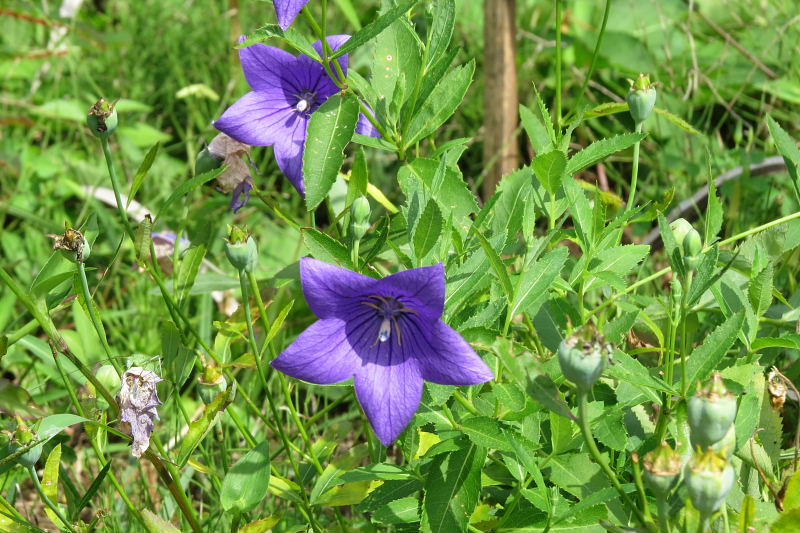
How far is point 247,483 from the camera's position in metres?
1.29

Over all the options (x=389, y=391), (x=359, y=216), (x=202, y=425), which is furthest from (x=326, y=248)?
(x=202, y=425)

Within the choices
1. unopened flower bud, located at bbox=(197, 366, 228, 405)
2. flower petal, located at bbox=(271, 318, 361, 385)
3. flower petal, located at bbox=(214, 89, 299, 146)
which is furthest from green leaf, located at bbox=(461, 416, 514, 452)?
flower petal, located at bbox=(214, 89, 299, 146)

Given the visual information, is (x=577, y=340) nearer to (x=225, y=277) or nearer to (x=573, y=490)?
(x=573, y=490)

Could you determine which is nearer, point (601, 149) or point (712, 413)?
point (712, 413)

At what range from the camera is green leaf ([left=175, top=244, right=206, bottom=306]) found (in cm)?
149

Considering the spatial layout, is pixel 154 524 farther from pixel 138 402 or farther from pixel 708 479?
pixel 708 479

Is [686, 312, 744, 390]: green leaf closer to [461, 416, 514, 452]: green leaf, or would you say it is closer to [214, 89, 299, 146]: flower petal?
[461, 416, 514, 452]: green leaf

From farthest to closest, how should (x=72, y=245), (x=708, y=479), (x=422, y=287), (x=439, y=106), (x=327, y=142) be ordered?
(x=439, y=106) → (x=327, y=142) → (x=72, y=245) → (x=422, y=287) → (x=708, y=479)

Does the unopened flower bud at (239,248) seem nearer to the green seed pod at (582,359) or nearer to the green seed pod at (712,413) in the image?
the green seed pod at (582,359)

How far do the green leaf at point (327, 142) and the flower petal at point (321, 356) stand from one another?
0.57ft

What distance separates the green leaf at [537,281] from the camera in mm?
1206

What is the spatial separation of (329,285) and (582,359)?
0.36 m

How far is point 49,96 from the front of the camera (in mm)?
3352

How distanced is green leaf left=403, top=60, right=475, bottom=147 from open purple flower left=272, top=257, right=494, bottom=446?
1.02ft
